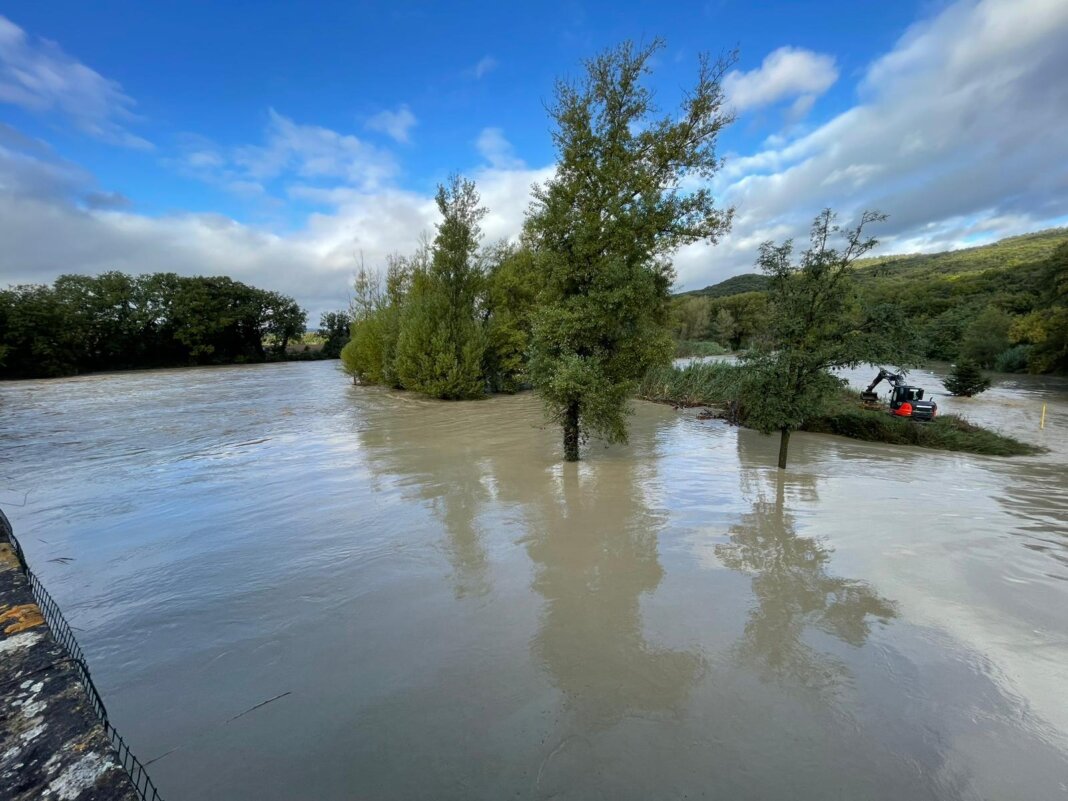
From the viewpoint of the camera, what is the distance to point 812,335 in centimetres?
871

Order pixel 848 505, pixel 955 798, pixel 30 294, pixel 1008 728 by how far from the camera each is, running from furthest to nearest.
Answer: pixel 30 294 → pixel 848 505 → pixel 1008 728 → pixel 955 798

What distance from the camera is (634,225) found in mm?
8789

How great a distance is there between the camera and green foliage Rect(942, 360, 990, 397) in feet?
72.6

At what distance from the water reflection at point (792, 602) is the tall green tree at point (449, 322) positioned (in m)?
15.3

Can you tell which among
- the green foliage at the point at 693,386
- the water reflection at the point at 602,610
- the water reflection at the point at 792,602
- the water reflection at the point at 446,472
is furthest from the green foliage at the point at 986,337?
the water reflection at the point at 602,610

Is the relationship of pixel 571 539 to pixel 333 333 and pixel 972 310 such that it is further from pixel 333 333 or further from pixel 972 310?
pixel 333 333

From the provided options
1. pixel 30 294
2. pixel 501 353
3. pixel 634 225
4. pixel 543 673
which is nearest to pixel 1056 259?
pixel 501 353

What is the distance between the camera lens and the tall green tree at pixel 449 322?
2034 cm

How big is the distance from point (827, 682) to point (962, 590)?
2681 mm

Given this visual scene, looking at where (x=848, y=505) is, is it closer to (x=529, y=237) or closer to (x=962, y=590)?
(x=962, y=590)

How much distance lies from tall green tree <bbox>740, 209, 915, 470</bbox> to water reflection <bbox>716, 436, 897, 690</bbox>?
9.34 ft

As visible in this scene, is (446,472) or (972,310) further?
(972,310)

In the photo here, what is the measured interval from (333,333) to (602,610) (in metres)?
69.1

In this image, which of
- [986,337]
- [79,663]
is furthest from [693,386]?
[986,337]
